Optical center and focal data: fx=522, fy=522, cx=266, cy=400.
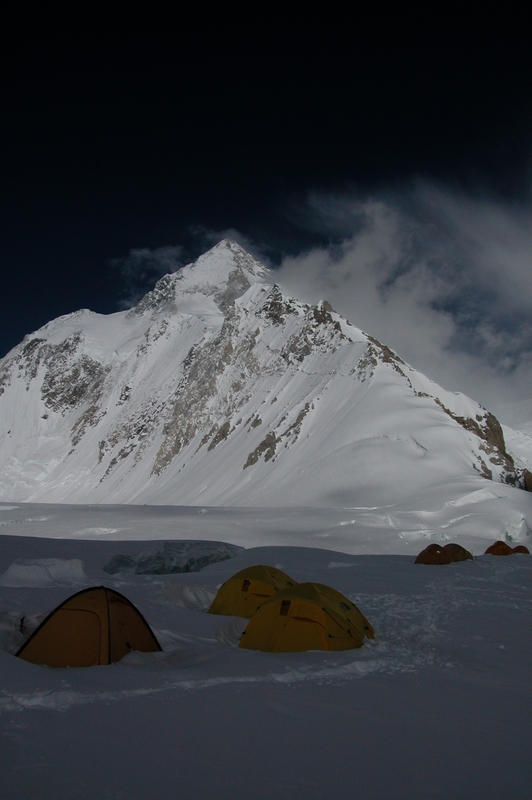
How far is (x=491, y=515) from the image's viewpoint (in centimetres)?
3112

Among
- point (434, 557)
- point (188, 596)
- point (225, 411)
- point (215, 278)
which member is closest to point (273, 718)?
point (188, 596)

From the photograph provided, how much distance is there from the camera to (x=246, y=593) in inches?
456

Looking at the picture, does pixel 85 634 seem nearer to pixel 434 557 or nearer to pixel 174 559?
pixel 174 559

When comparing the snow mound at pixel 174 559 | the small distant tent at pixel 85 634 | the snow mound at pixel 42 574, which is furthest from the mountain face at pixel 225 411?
the small distant tent at pixel 85 634

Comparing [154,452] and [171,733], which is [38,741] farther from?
[154,452]

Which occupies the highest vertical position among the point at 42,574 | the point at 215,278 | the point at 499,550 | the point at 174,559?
the point at 215,278

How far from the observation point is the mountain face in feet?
163

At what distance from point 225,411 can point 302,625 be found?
78903 mm

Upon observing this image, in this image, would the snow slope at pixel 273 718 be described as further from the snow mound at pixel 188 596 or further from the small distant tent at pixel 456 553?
the small distant tent at pixel 456 553

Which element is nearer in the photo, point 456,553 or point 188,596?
point 188,596

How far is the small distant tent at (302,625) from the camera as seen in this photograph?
8.10 metres

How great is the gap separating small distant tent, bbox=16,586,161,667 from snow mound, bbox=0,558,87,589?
5.34m

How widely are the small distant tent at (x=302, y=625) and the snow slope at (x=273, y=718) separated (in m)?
0.29

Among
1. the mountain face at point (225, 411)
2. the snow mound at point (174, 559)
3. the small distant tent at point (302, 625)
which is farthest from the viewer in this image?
the mountain face at point (225, 411)
